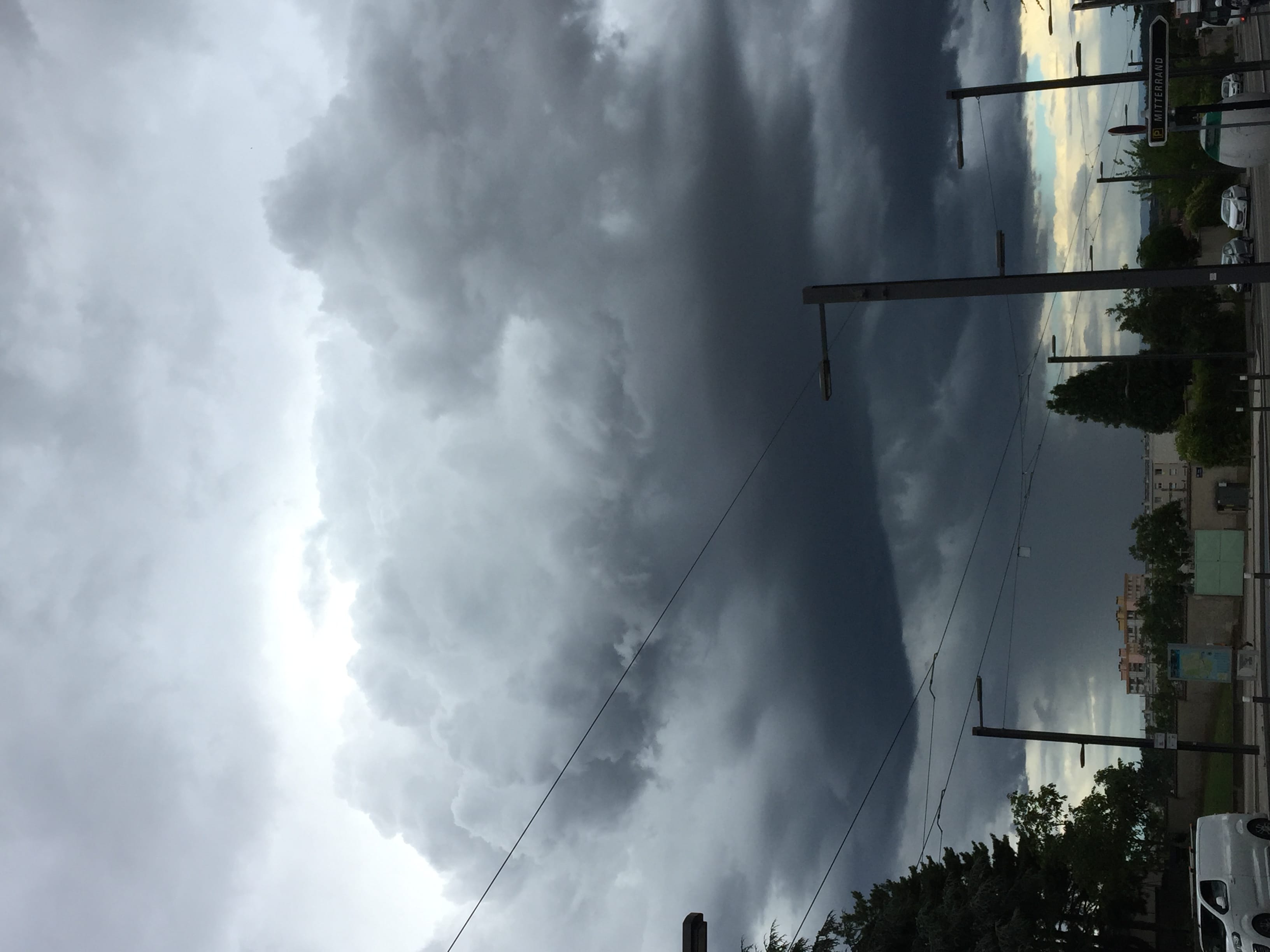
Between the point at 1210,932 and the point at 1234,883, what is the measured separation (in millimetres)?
1744

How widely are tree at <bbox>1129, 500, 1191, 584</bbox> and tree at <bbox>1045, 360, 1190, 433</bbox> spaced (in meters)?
6.45

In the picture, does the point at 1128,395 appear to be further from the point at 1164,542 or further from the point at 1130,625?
the point at 1130,625

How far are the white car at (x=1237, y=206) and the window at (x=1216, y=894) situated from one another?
1119 inches

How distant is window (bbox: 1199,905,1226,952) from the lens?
20.8 m

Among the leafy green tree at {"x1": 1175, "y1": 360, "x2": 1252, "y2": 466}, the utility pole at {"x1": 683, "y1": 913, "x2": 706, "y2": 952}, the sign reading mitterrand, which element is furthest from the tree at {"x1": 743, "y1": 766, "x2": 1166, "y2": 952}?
the sign reading mitterrand

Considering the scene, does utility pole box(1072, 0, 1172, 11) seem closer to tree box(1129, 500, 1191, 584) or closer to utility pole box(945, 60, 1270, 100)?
utility pole box(945, 60, 1270, 100)

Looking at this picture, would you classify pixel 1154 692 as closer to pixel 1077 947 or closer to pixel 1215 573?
pixel 1215 573

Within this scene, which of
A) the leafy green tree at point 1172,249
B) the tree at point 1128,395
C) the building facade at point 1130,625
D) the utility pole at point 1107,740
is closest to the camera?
the utility pole at point 1107,740

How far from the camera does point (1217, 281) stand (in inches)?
500

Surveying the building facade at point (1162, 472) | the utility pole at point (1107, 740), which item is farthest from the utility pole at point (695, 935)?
the building facade at point (1162, 472)

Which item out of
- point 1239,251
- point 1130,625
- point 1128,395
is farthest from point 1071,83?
point 1130,625

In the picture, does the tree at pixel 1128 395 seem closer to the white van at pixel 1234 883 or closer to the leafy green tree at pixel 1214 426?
the leafy green tree at pixel 1214 426

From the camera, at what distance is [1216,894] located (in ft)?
69.4

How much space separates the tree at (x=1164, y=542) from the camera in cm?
5125
